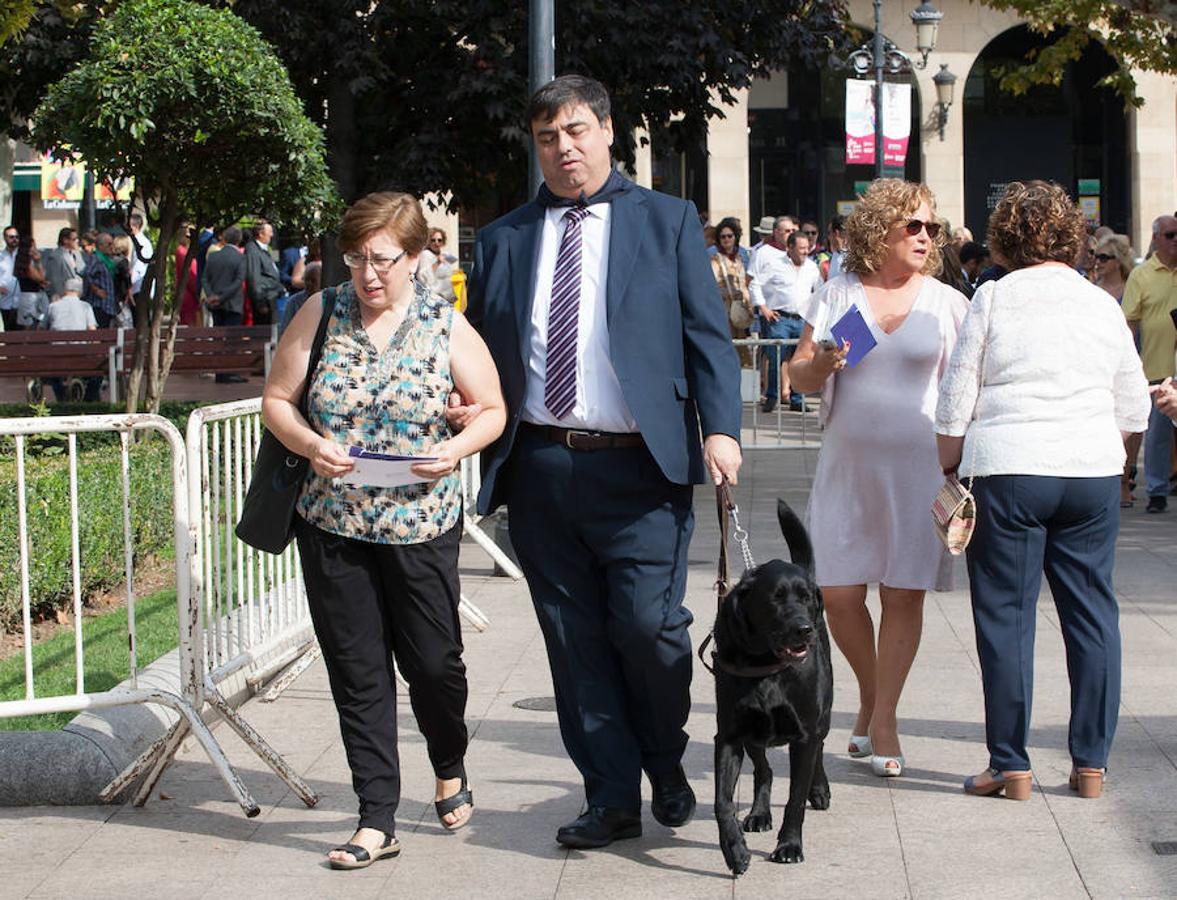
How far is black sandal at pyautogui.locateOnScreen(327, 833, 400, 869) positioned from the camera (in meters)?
5.10

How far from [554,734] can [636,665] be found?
1.52 metres

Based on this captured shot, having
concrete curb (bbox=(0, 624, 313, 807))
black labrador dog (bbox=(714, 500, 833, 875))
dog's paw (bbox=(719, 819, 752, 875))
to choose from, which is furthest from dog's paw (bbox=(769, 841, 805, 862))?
concrete curb (bbox=(0, 624, 313, 807))

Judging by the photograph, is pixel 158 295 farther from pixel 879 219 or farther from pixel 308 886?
pixel 308 886

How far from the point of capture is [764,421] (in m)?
17.2

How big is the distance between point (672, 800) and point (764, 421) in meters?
11.9

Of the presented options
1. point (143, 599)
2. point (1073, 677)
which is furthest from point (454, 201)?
point (1073, 677)

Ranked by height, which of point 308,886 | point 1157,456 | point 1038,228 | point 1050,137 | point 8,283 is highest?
point 1050,137

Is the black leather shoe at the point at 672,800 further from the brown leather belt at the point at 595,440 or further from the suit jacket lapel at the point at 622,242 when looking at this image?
the suit jacket lapel at the point at 622,242

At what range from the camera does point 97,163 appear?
1227 cm

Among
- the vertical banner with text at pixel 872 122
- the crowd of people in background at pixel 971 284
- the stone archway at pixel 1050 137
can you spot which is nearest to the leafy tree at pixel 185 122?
the crowd of people in background at pixel 971 284

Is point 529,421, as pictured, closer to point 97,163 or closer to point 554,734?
point 554,734

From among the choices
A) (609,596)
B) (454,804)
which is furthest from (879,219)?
(454,804)

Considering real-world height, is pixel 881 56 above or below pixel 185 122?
above

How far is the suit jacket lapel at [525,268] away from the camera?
527 centimetres
